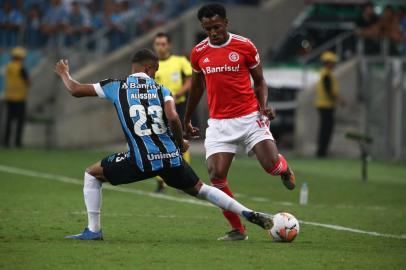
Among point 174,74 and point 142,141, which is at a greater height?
point 174,74

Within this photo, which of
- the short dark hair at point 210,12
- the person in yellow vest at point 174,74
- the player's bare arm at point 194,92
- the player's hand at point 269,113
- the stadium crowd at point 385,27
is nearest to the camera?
the short dark hair at point 210,12

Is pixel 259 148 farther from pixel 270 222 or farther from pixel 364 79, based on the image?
pixel 364 79

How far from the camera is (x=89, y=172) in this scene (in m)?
11.5

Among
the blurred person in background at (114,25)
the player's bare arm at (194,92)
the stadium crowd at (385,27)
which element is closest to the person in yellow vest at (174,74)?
the player's bare arm at (194,92)

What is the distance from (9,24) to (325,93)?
30.8 ft

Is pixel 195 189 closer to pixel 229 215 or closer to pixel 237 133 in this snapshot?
pixel 229 215

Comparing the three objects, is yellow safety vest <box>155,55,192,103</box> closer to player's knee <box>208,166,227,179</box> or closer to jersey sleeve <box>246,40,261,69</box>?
jersey sleeve <box>246,40,261,69</box>

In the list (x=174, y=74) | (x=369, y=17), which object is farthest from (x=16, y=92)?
(x=174, y=74)

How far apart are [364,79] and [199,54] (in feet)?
60.0

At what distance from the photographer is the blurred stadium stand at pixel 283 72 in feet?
96.7

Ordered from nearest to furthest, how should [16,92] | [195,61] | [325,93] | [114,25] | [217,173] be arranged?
[217,173] → [195,61] → [325,93] → [16,92] → [114,25]

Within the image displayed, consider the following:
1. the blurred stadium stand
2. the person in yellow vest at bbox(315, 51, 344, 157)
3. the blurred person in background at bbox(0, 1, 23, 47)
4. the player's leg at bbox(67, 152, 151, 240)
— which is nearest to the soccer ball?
the player's leg at bbox(67, 152, 151, 240)

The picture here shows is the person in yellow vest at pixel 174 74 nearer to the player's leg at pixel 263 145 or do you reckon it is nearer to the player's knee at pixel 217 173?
the player's leg at pixel 263 145

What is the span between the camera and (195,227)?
1326 cm
